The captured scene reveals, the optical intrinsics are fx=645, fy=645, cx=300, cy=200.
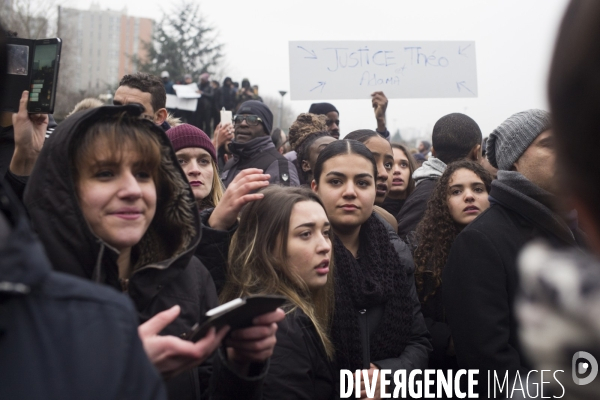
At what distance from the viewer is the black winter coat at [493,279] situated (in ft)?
10.3

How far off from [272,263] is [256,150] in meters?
2.88

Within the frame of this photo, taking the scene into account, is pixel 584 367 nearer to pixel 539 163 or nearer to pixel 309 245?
pixel 309 245

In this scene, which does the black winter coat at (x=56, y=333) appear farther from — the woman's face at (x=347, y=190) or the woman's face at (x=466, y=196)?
the woman's face at (x=466, y=196)

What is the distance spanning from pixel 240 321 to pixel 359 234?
2004 millimetres

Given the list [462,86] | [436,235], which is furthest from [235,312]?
[462,86]

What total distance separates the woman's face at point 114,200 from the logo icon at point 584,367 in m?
1.64

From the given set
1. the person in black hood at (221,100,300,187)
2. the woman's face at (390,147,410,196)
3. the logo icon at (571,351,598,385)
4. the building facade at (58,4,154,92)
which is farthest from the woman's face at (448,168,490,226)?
the building facade at (58,4,154,92)

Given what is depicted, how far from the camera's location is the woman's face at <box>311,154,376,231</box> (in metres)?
3.75

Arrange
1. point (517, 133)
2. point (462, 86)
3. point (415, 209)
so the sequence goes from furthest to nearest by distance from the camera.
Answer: point (462, 86) < point (415, 209) < point (517, 133)

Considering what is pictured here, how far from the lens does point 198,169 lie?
13.4 feet

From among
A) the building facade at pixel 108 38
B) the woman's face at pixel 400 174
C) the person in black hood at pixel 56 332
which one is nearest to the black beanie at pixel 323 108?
the woman's face at pixel 400 174

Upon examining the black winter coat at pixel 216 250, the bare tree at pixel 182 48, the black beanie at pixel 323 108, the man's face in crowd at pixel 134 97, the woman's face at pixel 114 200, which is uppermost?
the bare tree at pixel 182 48

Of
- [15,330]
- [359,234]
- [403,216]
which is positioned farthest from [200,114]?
[15,330]

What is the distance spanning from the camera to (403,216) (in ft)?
16.7
